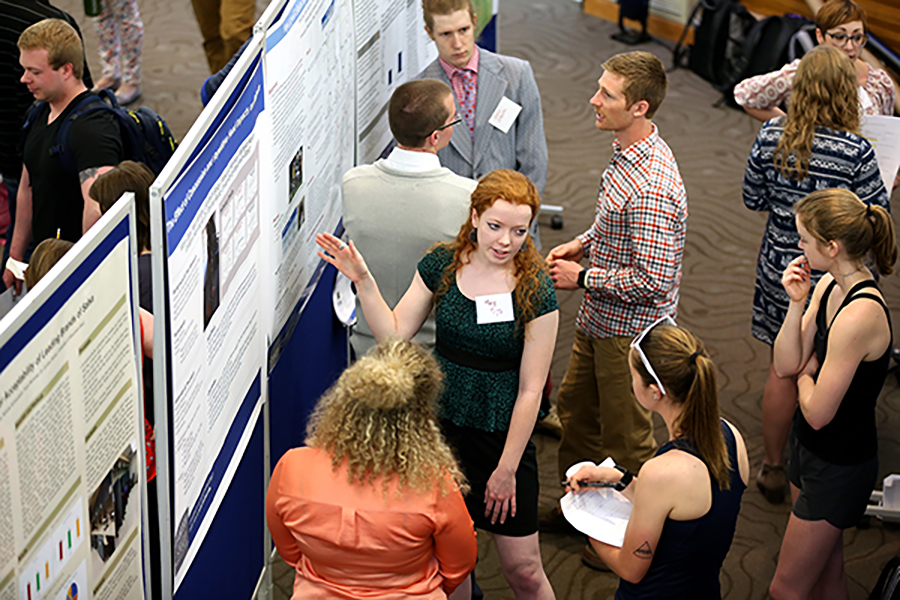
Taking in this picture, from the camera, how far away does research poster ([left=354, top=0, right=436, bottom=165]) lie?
11.4ft

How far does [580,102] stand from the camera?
695 cm

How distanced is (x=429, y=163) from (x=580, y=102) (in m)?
4.45

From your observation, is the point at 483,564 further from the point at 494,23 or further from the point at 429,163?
the point at 494,23

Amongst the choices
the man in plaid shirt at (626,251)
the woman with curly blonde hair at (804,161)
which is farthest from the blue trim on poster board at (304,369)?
the woman with curly blonde hair at (804,161)

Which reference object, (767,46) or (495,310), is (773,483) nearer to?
(495,310)

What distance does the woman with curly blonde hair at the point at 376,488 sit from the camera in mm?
1890

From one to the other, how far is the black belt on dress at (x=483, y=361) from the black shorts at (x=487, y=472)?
0.18 m

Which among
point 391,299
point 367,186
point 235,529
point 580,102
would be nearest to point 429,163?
point 367,186

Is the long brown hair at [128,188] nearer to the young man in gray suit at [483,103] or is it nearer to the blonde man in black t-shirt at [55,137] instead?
the blonde man in black t-shirt at [55,137]

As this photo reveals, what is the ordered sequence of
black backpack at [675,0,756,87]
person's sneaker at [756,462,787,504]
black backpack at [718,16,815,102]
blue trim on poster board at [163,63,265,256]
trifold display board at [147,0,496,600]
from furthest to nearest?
black backpack at [675,0,756,87] < black backpack at [718,16,815,102] < person's sneaker at [756,462,787,504] < trifold display board at [147,0,496,600] < blue trim on poster board at [163,63,265,256]

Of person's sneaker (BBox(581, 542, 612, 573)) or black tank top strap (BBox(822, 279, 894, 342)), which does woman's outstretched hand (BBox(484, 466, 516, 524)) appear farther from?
black tank top strap (BBox(822, 279, 894, 342))

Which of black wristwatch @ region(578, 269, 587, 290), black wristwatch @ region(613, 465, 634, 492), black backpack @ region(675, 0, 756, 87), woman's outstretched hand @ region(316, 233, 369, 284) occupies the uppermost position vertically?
woman's outstretched hand @ region(316, 233, 369, 284)

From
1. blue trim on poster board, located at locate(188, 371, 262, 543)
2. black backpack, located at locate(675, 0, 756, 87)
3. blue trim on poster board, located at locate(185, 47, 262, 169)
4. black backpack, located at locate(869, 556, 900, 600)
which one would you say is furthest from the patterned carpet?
blue trim on poster board, located at locate(185, 47, 262, 169)

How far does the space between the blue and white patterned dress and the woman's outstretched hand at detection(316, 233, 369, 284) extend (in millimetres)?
1618
